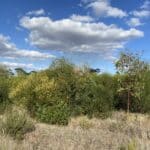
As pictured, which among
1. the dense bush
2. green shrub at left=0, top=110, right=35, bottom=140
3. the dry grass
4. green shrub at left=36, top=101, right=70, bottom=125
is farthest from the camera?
the dense bush

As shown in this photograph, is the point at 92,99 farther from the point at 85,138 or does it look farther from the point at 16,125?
the point at 16,125

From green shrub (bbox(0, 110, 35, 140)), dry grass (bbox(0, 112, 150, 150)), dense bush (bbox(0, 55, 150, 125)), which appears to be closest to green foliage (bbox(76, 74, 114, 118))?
dense bush (bbox(0, 55, 150, 125))

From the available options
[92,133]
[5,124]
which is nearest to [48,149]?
[5,124]

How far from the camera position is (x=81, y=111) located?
19.9m

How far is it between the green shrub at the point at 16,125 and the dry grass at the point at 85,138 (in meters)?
0.29

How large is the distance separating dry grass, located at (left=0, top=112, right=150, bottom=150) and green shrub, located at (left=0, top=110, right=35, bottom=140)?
289 millimetres

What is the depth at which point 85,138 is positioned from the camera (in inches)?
510

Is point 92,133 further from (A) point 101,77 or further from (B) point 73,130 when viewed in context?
(A) point 101,77

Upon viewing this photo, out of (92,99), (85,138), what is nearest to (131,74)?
(92,99)

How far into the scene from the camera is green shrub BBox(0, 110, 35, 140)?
12797 millimetres

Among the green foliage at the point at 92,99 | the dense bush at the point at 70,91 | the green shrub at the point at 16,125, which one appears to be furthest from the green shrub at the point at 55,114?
the green shrub at the point at 16,125

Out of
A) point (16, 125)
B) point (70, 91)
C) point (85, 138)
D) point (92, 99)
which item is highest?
point (70, 91)

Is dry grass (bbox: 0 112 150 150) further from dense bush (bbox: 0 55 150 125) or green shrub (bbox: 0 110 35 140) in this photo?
dense bush (bbox: 0 55 150 125)

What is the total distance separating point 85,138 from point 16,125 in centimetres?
238
